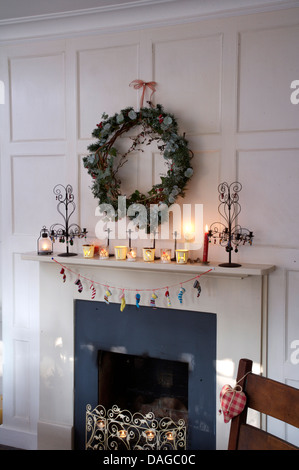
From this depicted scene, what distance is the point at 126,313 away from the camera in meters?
2.68

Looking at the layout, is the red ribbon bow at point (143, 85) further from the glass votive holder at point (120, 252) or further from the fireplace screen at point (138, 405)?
the fireplace screen at point (138, 405)

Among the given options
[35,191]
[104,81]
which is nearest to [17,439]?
[35,191]

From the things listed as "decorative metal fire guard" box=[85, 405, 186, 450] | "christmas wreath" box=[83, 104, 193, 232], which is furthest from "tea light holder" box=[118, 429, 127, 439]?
"christmas wreath" box=[83, 104, 193, 232]

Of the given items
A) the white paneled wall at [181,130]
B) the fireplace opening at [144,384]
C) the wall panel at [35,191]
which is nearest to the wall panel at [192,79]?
the white paneled wall at [181,130]

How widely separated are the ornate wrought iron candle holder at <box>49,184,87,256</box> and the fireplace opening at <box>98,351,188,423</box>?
0.78 m

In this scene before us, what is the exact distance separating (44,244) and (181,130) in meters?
1.11

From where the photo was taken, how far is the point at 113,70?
8.79 ft

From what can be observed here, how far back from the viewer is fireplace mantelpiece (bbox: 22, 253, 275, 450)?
2.38 metres

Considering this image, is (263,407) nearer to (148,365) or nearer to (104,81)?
(148,365)

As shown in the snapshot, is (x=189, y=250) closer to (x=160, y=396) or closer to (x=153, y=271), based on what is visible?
(x=153, y=271)

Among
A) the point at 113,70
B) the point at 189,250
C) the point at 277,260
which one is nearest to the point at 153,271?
the point at 189,250

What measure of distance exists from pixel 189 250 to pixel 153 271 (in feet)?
0.80

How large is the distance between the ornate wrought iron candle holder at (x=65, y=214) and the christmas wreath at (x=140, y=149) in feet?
0.67

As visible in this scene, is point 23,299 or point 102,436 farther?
point 23,299
